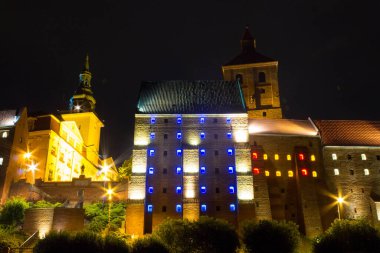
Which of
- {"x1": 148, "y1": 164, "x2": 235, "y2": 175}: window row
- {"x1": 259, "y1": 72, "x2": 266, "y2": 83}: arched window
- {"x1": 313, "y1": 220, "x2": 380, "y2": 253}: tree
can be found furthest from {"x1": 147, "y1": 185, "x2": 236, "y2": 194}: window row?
{"x1": 259, "y1": 72, "x2": 266, "y2": 83}: arched window

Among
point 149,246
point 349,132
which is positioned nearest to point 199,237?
point 149,246

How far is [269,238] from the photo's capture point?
37.9m

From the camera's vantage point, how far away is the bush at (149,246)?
36125 millimetres

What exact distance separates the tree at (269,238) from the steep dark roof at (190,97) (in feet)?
65.8

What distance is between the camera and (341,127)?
60.5 meters

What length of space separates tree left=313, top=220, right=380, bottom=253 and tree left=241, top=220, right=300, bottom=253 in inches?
93.7

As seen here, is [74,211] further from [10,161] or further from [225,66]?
[225,66]

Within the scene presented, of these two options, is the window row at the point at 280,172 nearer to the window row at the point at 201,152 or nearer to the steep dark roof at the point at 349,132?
the window row at the point at 201,152

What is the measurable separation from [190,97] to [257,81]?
1893cm

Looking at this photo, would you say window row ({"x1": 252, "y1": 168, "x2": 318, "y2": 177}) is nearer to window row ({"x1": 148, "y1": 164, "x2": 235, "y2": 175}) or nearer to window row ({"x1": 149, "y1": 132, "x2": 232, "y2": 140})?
window row ({"x1": 148, "y1": 164, "x2": 235, "y2": 175})

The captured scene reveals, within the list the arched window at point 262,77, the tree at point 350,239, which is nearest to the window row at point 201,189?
the tree at point 350,239

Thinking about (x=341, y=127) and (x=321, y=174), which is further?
(x=341, y=127)

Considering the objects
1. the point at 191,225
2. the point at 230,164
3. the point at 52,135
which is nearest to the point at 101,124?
the point at 52,135

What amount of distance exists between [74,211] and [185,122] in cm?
1796
